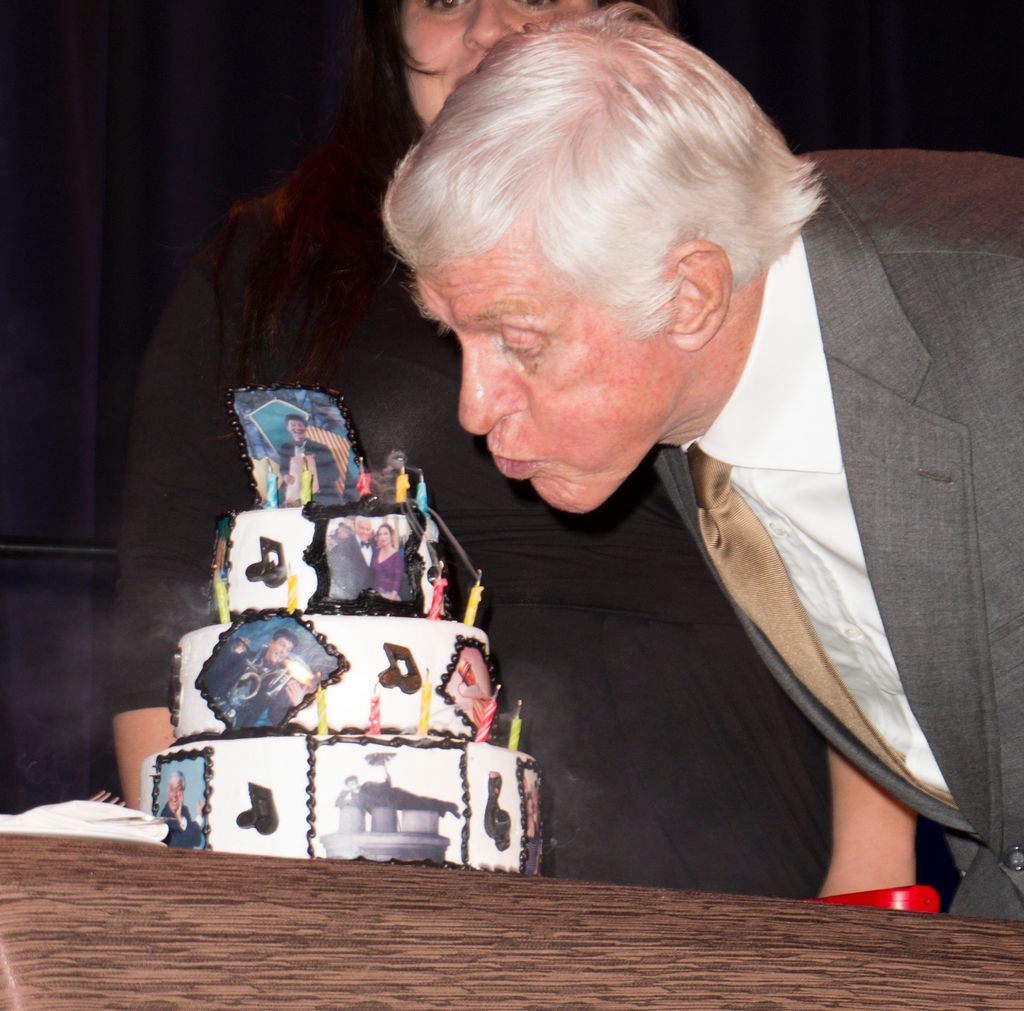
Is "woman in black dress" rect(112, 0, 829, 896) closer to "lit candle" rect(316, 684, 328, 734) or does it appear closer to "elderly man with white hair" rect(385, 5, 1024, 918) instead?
"elderly man with white hair" rect(385, 5, 1024, 918)

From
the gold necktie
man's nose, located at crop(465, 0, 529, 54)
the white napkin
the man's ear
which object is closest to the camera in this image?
the white napkin

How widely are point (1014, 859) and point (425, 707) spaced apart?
1.56ft

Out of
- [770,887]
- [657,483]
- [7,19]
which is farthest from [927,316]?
[7,19]

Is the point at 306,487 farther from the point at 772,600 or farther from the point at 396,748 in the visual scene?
the point at 772,600

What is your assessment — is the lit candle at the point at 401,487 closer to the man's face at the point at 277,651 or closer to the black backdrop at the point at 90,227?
the man's face at the point at 277,651

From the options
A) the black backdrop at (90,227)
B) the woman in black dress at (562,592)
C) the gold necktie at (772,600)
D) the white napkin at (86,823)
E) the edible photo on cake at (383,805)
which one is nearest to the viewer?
the white napkin at (86,823)

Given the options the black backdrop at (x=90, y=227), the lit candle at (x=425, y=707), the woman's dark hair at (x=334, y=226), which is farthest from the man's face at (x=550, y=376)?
the black backdrop at (x=90, y=227)

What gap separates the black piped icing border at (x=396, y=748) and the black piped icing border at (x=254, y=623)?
30mm

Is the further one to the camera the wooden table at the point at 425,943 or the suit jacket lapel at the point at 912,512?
the suit jacket lapel at the point at 912,512

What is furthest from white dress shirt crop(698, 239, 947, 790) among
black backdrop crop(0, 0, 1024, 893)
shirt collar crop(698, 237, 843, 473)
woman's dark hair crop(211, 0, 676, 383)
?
black backdrop crop(0, 0, 1024, 893)

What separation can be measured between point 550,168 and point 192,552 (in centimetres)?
51

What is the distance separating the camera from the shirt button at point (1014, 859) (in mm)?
1094

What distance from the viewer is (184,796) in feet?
3.33

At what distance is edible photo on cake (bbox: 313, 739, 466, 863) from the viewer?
3.16ft
